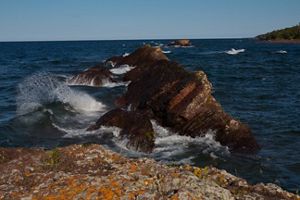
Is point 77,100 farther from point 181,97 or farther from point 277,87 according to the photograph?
point 277,87

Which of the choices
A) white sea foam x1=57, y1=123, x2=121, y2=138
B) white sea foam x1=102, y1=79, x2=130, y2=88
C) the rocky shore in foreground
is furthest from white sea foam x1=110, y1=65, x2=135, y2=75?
the rocky shore in foreground

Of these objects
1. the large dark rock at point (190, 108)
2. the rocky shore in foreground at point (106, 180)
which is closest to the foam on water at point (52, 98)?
the large dark rock at point (190, 108)

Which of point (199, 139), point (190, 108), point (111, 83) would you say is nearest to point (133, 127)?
point (190, 108)

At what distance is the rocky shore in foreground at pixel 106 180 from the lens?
16.8 feet

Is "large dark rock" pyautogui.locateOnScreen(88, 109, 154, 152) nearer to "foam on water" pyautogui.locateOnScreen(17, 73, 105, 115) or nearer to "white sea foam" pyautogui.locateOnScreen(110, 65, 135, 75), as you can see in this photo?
"foam on water" pyautogui.locateOnScreen(17, 73, 105, 115)

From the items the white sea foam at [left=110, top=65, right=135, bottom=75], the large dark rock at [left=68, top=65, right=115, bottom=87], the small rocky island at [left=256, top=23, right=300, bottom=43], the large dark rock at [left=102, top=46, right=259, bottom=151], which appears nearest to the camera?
the large dark rock at [left=102, top=46, right=259, bottom=151]

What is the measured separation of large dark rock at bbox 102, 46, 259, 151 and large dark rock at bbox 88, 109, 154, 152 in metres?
Answer: 1.55

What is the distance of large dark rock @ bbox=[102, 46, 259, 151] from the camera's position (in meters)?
15.5

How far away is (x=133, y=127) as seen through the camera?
1550 centimetres

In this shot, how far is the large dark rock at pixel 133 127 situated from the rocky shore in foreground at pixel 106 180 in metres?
7.80

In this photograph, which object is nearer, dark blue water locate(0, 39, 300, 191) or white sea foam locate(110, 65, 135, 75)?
dark blue water locate(0, 39, 300, 191)

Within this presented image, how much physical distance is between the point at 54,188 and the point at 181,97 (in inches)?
468

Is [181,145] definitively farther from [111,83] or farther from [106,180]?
[111,83]

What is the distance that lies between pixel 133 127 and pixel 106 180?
10.1m
